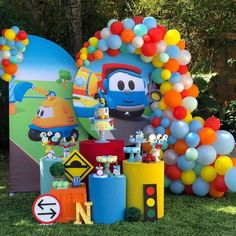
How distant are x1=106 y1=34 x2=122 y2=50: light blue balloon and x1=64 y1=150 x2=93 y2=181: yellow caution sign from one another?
1.61 metres

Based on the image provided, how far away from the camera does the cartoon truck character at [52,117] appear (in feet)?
20.8

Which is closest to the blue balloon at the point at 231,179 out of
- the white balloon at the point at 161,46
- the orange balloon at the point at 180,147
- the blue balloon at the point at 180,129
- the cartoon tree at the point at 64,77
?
the orange balloon at the point at 180,147

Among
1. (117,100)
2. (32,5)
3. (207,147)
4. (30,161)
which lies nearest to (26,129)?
(30,161)

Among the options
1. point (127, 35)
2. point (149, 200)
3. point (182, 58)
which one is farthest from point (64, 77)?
point (149, 200)

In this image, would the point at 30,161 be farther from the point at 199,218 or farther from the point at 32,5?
the point at 32,5

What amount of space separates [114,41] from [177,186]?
2.01m

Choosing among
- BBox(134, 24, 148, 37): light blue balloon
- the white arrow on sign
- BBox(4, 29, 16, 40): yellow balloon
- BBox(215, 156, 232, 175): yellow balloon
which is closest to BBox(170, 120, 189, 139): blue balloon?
BBox(215, 156, 232, 175): yellow balloon

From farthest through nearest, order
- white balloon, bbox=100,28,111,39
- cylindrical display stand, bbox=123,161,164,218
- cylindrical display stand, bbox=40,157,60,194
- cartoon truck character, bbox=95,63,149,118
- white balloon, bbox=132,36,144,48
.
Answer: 1. cartoon truck character, bbox=95,63,149,118
2. white balloon, bbox=100,28,111,39
3. white balloon, bbox=132,36,144,48
4. cylindrical display stand, bbox=40,157,60,194
5. cylindrical display stand, bbox=123,161,164,218

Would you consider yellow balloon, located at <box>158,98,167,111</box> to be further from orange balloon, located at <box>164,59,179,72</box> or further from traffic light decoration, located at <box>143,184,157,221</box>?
traffic light decoration, located at <box>143,184,157,221</box>

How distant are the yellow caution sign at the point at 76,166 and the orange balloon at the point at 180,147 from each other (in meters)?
1.31

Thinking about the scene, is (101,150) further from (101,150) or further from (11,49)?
(11,49)

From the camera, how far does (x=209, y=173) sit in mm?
5941

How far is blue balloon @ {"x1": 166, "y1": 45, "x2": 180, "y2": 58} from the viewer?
6164mm

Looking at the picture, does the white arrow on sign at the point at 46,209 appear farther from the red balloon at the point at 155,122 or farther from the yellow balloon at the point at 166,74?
the yellow balloon at the point at 166,74
